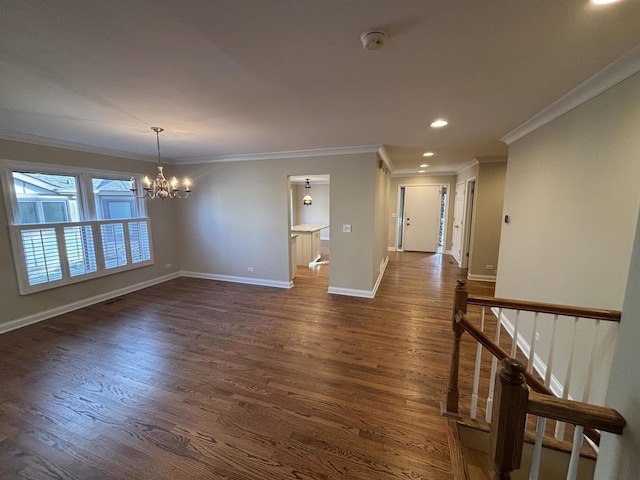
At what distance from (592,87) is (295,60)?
216 cm

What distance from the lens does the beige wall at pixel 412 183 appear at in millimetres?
7637

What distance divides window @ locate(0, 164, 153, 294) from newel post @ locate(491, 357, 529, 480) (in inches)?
200

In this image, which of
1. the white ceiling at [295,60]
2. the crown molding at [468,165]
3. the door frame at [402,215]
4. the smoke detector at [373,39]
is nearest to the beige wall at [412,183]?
the door frame at [402,215]

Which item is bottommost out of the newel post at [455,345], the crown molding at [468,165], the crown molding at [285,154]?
the newel post at [455,345]

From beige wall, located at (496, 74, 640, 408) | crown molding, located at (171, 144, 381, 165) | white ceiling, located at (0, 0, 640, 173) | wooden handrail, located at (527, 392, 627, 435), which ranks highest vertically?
crown molding, located at (171, 144, 381, 165)

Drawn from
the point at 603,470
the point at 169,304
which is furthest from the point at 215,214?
the point at 603,470

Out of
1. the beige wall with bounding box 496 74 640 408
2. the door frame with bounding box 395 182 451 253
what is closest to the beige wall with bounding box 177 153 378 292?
the beige wall with bounding box 496 74 640 408

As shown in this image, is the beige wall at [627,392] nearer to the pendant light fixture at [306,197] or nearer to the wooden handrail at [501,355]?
the wooden handrail at [501,355]

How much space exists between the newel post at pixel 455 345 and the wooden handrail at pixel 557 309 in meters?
0.07

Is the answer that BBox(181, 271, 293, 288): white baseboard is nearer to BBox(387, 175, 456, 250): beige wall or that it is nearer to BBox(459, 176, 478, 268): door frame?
BBox(387, 175, 456, 250): beige wall

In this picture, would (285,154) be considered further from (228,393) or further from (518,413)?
(518,413)

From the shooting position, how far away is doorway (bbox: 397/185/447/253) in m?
7.93

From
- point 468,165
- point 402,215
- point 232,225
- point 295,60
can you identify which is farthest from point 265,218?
point 402,215

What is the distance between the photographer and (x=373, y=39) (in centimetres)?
137
